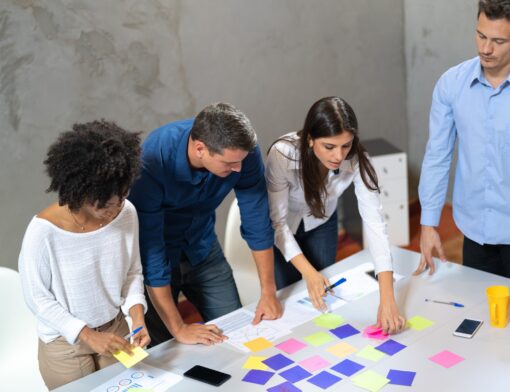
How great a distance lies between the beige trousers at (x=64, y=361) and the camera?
5.90 feet

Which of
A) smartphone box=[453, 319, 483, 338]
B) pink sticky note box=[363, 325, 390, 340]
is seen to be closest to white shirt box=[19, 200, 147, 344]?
pink sticky note box=[363, 325, 390, 340]

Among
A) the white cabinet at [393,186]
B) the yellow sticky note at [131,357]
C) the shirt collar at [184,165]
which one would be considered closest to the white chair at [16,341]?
the yellow sticky note at [131,357]

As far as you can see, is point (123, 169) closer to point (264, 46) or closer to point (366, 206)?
point (366, 206)

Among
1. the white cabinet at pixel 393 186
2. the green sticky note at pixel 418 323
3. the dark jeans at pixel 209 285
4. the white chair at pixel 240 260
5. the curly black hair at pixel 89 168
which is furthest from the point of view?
the white cabinet at pixel 393 186

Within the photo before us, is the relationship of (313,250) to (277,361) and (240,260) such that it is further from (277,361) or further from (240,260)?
(277,361)

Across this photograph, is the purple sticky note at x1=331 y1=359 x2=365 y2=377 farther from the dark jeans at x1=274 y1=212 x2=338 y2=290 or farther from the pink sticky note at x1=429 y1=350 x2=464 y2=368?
the dark jeans at x1=274 y1=212 x2=338 y2=290

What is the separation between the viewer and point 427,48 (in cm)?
427

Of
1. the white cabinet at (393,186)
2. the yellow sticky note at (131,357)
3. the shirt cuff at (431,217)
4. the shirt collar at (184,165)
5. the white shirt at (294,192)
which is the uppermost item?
the shirt collar at (184,165)

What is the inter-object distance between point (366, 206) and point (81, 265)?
3.24 ft

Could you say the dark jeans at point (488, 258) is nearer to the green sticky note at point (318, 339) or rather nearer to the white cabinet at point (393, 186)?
the green sticky note at point (318, 339)

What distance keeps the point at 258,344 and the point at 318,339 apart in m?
0.18

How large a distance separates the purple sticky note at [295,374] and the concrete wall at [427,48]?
2911 mm

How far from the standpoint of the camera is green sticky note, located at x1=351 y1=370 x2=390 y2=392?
1.63 meters

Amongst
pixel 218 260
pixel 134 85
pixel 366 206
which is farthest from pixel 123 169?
pixel 134 85
